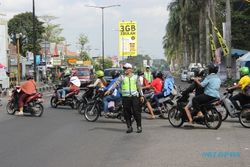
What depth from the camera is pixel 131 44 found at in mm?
42125

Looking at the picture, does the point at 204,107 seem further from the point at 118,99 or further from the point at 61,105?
the point at 61,105

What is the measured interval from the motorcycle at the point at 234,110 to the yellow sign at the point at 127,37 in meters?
25.8

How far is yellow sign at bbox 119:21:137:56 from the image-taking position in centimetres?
4119

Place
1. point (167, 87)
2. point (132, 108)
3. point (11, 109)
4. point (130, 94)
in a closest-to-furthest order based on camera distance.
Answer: point (130, 94) → point (132, 108) → point (167, 87) → point (11, 109)

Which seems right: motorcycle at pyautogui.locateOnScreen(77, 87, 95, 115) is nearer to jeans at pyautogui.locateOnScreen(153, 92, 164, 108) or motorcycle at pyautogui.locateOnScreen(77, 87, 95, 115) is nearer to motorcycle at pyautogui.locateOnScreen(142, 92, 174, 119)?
motorcycle at pyautogui.locateOnScreen(142, 92, 174, 119)

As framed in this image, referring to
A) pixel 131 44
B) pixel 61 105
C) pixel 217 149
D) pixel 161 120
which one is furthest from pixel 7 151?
pixel 131 44

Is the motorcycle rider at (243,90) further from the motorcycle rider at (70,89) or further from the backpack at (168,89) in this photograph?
the motorcycle rider at (70,89)

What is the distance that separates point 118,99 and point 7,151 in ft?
20.7

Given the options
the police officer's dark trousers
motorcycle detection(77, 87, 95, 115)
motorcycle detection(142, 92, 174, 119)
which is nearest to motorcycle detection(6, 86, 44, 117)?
motorcycle detection(77, 87, 95, 115)

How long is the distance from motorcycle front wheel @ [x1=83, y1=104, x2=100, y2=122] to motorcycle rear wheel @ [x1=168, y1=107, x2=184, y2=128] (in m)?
2.83

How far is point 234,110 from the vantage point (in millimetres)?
15047

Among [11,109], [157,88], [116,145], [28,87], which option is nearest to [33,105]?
[28,87]

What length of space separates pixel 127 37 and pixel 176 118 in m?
27.9

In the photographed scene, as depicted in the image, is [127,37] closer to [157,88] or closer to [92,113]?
[157,88]
